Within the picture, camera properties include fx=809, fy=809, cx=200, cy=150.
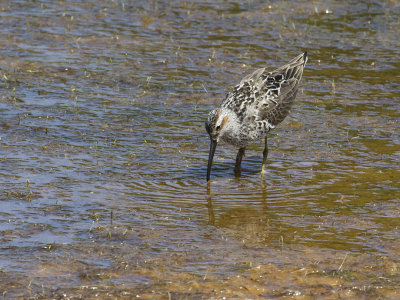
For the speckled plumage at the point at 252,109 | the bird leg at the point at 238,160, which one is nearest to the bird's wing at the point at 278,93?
the speckled plumage at the point at 252,109

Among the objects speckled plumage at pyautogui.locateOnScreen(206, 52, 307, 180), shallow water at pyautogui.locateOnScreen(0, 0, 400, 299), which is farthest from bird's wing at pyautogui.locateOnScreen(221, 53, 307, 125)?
shallow water at pyautogui.locateOnScreen(0, 0, 400, 299)

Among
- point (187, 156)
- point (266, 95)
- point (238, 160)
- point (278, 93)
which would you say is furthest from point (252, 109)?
point (187, 156)

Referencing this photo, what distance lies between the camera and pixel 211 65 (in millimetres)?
15562

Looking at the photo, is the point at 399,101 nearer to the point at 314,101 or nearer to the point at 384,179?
the point at 314,101

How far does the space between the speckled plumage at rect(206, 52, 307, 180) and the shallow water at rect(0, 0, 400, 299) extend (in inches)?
22.3

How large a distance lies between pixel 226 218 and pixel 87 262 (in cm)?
204

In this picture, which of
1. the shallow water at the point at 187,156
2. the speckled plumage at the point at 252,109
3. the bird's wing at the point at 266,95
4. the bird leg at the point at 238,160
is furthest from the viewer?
the bird leg at the point at 238,160

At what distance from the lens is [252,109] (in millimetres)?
10781

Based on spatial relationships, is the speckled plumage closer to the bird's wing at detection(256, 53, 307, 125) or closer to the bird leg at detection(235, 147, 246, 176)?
the bird's wing at detection(256, 53, 307, 125)

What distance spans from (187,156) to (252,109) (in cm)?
119

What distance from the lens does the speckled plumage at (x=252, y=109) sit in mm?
10367

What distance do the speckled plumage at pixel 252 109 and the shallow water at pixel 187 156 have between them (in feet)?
1.86

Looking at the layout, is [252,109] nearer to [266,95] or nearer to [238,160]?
[266,95]

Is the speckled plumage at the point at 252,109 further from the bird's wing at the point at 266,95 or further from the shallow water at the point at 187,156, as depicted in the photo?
the shallow water at the point at 187,156
